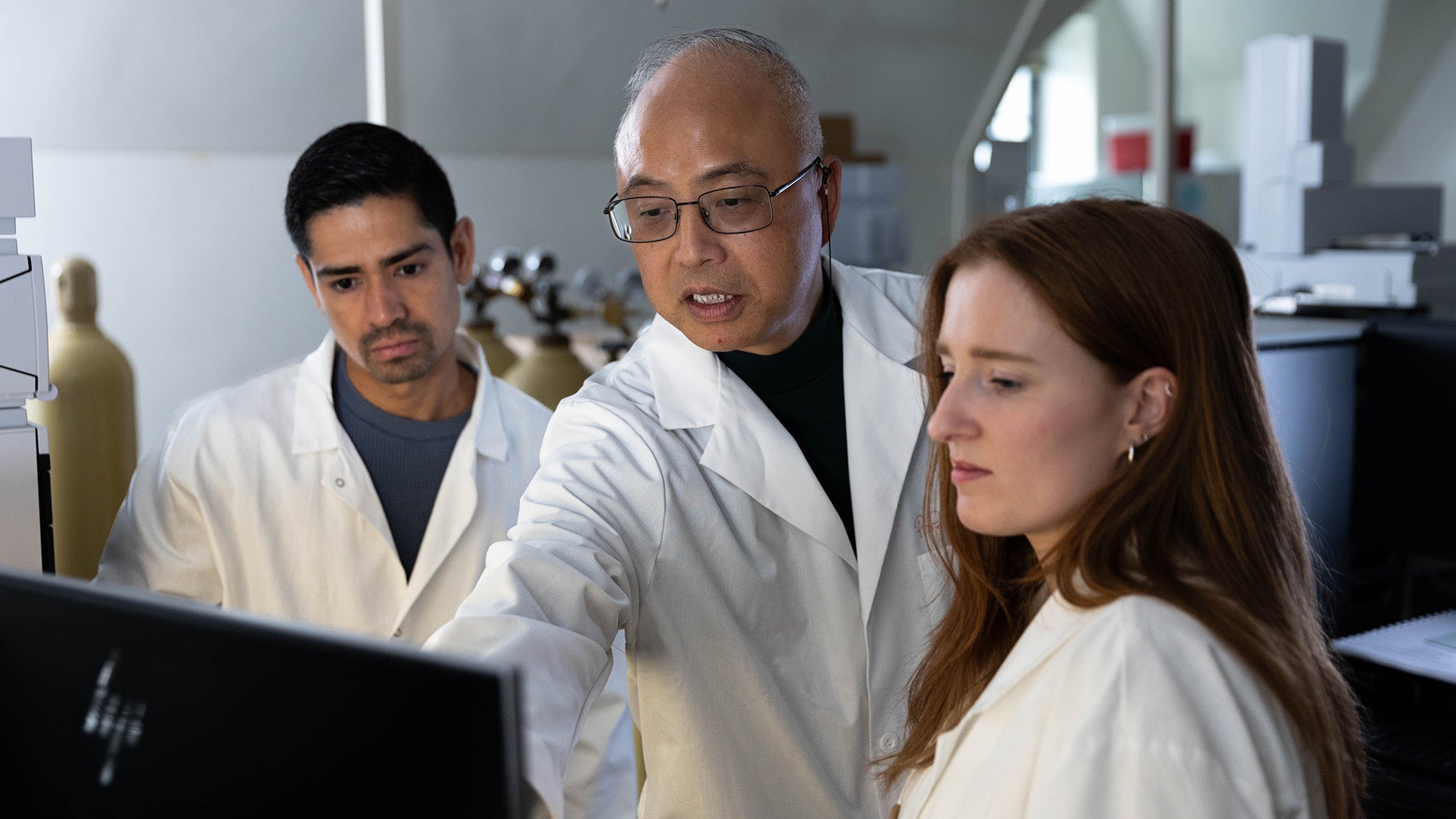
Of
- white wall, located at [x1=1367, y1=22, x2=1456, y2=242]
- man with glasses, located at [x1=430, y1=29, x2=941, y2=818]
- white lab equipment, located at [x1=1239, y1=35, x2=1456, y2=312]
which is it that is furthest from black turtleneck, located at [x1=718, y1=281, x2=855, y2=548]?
white wall, located at [x1=1367, y1=22, x2=1456, y2=242]

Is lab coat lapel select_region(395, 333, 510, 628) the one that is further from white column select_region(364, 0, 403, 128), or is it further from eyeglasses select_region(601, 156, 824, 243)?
white column select_region(364, 0, 403, 128)

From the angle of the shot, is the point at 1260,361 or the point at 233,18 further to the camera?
the point at 233,18

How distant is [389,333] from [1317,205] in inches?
81.8

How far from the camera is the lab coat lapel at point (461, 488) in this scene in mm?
1529

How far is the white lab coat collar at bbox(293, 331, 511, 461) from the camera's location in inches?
62.5

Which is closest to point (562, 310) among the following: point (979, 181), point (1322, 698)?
point (1322, 698)

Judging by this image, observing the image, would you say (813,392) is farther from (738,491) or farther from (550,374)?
(550,374)

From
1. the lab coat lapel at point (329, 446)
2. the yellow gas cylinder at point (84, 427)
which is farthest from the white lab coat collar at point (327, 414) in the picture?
the yellow gas cylinder at point (84, 427)

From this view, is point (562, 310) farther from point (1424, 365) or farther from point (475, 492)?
point (1424, 365)

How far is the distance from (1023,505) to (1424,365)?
1.10 metres

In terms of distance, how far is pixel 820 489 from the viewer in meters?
1.21

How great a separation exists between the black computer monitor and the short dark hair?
101 centimetres

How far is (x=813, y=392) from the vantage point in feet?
4.32

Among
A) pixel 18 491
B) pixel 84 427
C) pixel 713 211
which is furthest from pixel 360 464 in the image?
pixel 713 211
